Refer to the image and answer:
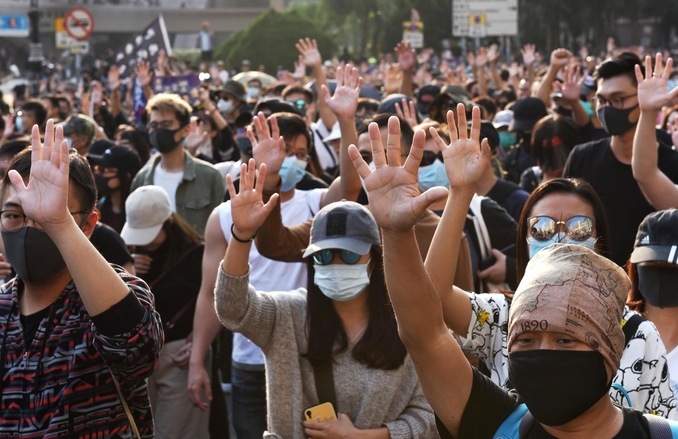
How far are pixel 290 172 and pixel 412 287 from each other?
3.08m

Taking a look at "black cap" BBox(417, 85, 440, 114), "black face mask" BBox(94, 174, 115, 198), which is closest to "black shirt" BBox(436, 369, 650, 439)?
"black face mask" BBox(94, 174, 115, 198)

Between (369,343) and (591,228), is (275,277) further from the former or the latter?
(591,228)

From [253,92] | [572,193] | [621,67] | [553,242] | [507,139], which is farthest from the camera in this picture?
[253,92]

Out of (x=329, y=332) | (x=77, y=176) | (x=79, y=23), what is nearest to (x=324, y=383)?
(x=329, y=332)

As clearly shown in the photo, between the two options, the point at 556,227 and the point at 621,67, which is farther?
the point at 621,67

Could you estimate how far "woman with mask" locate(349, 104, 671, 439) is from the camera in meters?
2.28

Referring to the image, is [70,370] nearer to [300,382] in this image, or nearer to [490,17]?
[300,382]

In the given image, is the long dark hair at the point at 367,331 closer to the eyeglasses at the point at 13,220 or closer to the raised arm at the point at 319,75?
the eyeglasses at the point at 13,220

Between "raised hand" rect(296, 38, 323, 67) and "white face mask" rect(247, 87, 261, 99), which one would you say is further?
"white face mask" rect(247, 87, 261, 99)

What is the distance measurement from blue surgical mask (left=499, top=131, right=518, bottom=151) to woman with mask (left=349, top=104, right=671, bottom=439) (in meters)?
7.62

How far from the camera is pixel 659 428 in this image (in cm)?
231

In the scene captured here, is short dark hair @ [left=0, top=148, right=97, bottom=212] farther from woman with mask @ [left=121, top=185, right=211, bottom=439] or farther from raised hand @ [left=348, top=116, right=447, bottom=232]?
woman with mask @ [left=121, top=185, right=211, bottom=439]

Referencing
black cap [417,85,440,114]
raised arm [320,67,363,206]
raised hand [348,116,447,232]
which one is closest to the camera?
raised hand [348,116,447,232]

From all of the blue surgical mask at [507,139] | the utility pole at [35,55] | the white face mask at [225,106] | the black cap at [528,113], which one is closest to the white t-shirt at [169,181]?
the black cap at [528,113]
